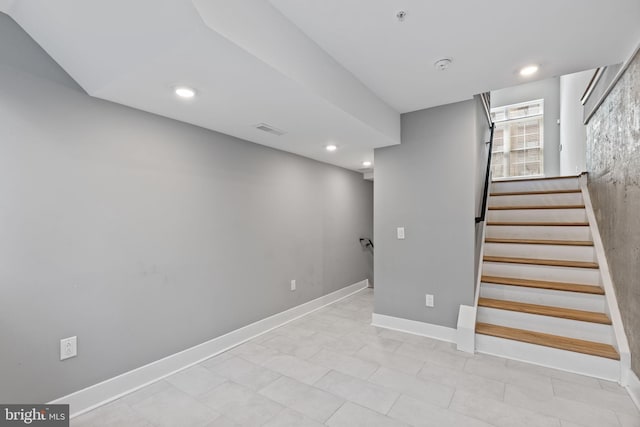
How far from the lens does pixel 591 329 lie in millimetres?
2449

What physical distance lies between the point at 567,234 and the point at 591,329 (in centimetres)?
122

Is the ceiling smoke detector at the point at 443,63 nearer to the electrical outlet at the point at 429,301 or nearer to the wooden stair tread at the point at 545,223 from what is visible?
the electrical outlet at the point at 429,301

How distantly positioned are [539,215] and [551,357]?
1.91 m

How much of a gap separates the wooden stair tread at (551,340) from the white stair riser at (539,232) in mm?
1287

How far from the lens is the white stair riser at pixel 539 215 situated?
137 inches

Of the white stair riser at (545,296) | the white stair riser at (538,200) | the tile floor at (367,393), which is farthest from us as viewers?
the white stair riser at (538,200)

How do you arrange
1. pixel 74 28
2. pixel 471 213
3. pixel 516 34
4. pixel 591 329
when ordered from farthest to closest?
pixel 471 213, pixel 591 329, pixel 516 34, pixel 74 28

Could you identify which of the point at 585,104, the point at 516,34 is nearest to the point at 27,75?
the point at 516,34

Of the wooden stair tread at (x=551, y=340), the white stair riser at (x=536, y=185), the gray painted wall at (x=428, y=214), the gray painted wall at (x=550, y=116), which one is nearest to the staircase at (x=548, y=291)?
the wooden stair tread at (x=551, y=340)

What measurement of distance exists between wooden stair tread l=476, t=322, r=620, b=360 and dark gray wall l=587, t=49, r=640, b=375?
204mm

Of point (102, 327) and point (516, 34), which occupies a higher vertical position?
point (516, 34)

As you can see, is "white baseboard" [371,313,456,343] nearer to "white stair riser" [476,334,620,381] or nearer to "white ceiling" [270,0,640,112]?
"white stair riser" [476,334,620,381]

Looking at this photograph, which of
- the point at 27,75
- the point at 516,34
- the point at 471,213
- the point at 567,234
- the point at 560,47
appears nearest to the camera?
the point at 27,75

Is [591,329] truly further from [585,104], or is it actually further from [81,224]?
[81,224]
